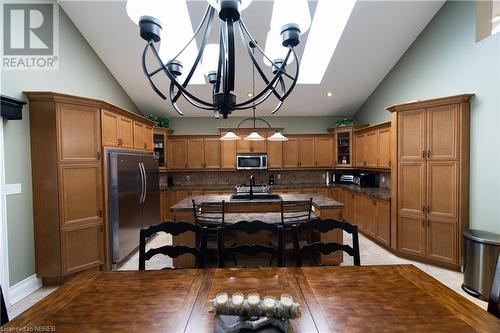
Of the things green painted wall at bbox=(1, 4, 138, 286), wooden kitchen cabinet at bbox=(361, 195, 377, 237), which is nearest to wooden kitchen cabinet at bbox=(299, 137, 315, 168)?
wooden kitchen cabinet at bbox=(361, 195, 377, 237)

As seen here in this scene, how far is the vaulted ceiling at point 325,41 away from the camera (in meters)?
3.16

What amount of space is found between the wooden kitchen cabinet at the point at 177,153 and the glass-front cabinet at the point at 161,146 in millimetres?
132

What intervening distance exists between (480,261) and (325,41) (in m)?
3.80

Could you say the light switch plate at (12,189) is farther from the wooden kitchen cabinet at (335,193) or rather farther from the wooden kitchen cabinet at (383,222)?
the wooden kitchen cabinet at (335,193)

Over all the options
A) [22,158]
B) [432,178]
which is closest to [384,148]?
[432,178]

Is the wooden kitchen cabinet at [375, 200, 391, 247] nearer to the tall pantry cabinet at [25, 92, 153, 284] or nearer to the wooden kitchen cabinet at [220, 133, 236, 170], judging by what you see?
the wooden kitchen cabinet at [220, 133, 236, 170]

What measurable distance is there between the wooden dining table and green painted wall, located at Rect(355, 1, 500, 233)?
2200 mm

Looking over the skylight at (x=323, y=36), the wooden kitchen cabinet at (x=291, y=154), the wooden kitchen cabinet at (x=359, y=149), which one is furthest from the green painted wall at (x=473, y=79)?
the wooden kitchen cabinet at (x=291, y=154)

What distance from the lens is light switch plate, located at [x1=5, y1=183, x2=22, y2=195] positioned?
2.43 metres

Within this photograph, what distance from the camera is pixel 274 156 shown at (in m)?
5.64

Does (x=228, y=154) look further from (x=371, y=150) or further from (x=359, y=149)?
(x=371, y=150)

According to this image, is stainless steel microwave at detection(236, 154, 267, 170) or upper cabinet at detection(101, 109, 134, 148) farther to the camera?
stainless steel microwave at detection(236, 154, 267, 170)

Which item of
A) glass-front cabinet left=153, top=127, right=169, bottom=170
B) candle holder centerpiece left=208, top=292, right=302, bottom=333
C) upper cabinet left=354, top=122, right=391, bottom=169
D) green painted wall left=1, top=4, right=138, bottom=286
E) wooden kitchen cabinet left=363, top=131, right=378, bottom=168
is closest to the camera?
candle holder centerpiece left=208, top=292, right=302, bottom=333

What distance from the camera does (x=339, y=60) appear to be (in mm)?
4059
